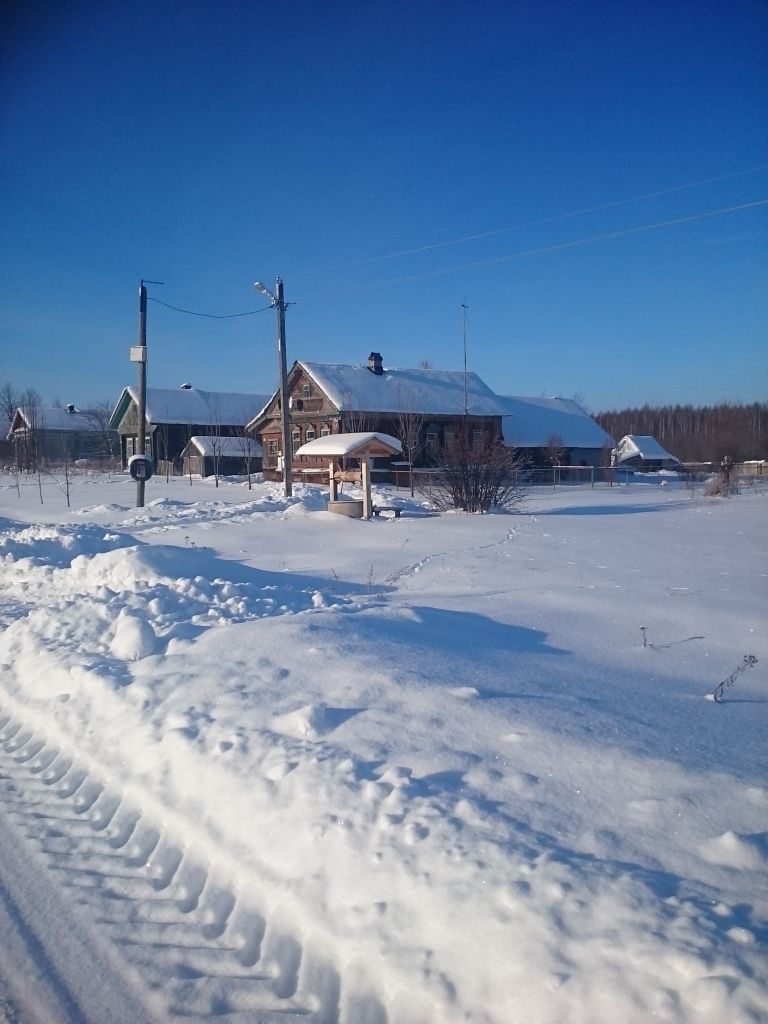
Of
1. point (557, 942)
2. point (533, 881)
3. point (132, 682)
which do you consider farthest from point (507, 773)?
point (132, 682)

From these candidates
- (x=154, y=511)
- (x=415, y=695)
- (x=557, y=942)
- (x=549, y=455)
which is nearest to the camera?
(x=557, y=942)

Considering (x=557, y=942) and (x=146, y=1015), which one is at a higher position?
(x=557, y=942)

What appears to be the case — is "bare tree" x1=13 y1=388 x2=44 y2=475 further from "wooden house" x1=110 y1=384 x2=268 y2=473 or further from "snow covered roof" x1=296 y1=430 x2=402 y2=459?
"snow covered roof" x1=296 y1=430 x2=402 y2=459

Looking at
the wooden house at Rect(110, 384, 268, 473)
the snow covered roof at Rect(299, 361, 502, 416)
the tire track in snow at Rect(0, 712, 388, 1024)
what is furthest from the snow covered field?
the wooden house at Rect(110, 384, 268, 473)

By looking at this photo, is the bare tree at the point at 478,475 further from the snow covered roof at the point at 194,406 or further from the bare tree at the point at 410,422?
the snow covered roof at the point at 194,406

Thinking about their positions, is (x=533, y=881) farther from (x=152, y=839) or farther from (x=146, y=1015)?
(x=152, y=839)

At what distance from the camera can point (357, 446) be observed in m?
19.6

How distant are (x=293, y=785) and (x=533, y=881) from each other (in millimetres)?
1396

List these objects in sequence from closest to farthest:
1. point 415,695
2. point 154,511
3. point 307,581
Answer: point 415,695 < point 307,581 < point 154,511

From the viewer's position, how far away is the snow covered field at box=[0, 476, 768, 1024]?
264 centimetres

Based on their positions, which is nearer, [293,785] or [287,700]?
[293,785]

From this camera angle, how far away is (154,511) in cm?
2373

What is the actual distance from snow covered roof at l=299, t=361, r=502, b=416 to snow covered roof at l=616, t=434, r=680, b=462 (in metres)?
20.7

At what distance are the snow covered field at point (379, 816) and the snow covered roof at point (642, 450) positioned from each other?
5767 centimetres
